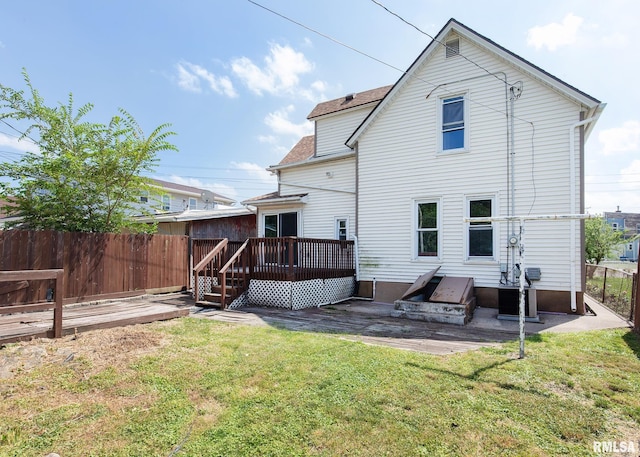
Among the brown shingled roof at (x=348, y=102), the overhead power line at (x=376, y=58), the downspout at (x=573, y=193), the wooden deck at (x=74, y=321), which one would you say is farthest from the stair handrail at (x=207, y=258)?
the downspout at (x=573, y=193)

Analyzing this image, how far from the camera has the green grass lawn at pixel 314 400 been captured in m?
2.62

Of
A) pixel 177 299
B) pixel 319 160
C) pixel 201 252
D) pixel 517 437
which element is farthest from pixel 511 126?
pixel 177 299

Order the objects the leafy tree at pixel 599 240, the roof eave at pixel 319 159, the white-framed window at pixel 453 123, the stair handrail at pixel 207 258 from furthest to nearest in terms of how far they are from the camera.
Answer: the leafy tree at pixel 599 240
the roof eave at pixel 319 159
the white-framed window at pixel 453 123
the stair handrail at pixel 207 258

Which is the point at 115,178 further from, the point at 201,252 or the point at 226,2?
the point at 226,2

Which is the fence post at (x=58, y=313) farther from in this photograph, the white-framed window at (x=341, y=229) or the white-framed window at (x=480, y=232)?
the white-framed window at (x=480, y=232)

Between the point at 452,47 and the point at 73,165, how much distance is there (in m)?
11.6

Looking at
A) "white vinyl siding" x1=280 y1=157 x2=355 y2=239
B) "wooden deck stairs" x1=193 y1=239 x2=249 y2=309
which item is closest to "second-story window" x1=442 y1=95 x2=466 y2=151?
"white vinyl siding" x1=280 y1=157 x2=355 y2=239

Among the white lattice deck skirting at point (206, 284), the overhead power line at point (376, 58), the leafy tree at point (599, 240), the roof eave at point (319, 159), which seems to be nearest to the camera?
the overhead power line at point (376, 58)

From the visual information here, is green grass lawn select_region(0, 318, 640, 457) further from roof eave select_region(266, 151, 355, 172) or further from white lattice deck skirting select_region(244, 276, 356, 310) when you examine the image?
roof eave select_region(266, 151, 355, 172)

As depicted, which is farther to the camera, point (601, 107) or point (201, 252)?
point (201, 252)

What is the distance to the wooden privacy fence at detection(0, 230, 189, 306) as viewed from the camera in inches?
318

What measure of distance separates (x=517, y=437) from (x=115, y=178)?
11255 mm

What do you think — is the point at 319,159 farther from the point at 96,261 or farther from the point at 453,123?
Answer: the point at 96,261

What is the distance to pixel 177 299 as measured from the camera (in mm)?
10258
